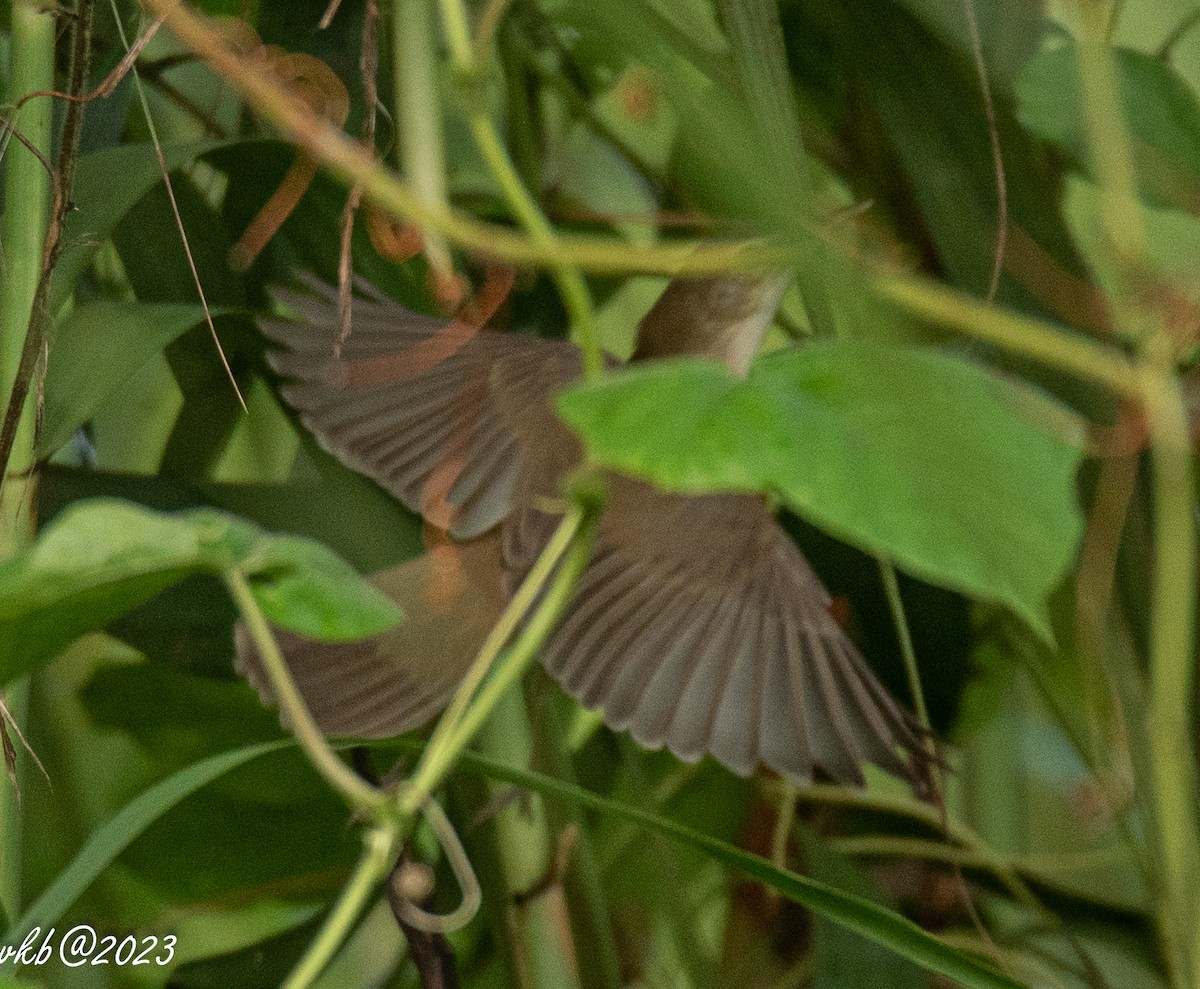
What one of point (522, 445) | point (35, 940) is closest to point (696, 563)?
point (522, 445)

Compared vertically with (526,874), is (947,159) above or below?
above

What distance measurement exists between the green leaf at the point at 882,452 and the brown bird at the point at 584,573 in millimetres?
331

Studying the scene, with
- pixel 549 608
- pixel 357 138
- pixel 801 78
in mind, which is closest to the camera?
pixel 549 608

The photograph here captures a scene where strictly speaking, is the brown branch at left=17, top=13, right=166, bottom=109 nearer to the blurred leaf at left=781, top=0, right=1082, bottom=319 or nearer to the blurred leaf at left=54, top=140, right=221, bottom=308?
the blurred leaf at left=54, top=140, right=221, bottom=308

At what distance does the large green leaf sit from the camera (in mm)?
231

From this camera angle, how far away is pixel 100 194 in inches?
19.3

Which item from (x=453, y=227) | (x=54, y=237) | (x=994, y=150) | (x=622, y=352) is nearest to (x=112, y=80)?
(x=54, y=237)

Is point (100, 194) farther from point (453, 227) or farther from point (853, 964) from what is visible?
point (853, 964)

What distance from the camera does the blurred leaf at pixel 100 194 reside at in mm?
467

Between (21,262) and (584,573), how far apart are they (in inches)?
11.4

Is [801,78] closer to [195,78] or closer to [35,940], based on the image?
[195,78]

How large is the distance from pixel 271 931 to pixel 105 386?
12.1 inches

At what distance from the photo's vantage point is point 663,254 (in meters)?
0.25

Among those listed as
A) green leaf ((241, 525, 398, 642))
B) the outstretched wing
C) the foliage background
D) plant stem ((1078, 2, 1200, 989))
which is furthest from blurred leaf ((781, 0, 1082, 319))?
green leaf ((241, 525, 398, 642))
